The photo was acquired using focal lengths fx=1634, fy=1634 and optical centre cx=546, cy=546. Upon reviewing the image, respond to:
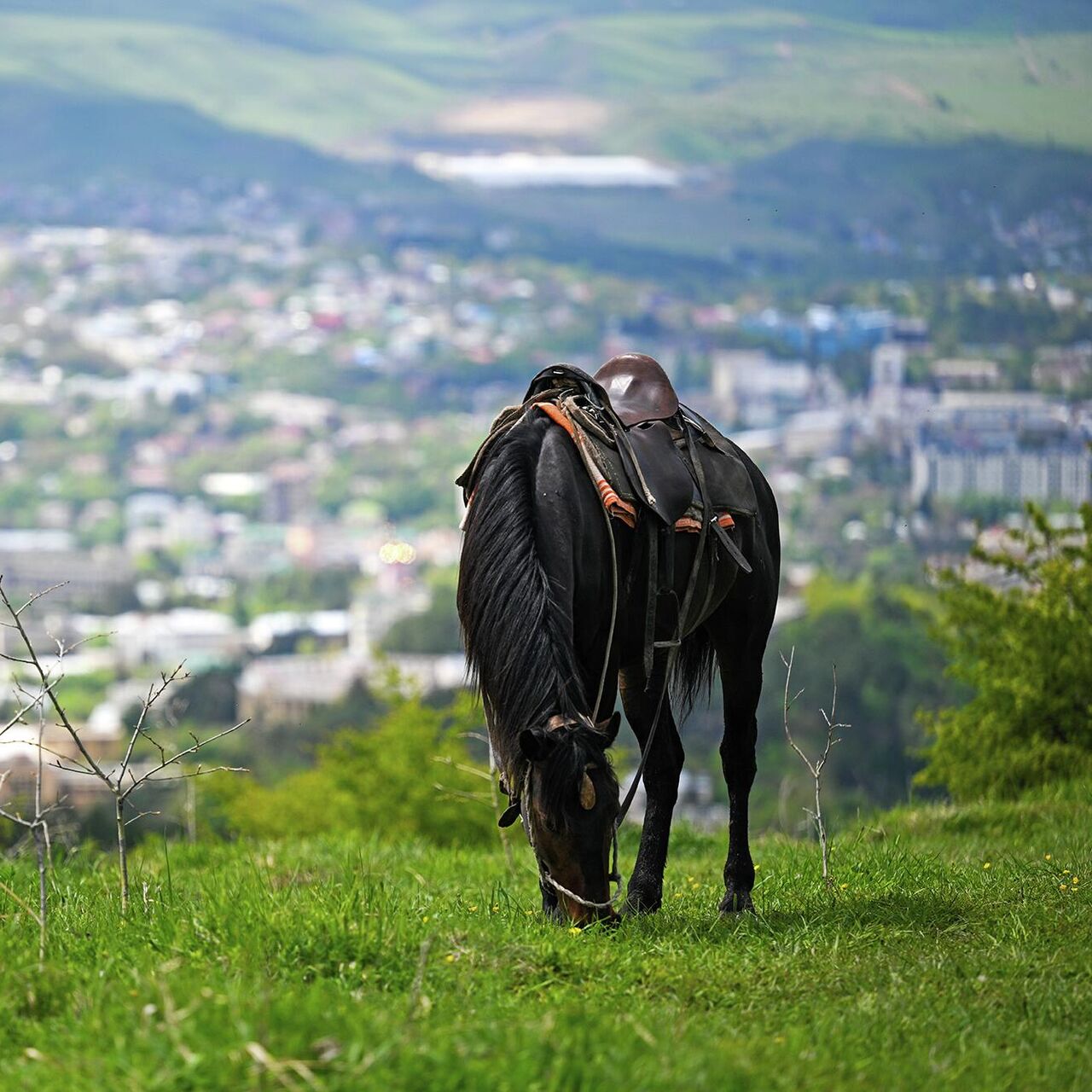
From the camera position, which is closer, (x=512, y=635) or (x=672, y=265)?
(x=512, y=635)

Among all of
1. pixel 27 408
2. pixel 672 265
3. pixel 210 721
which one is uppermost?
pixel 672 265

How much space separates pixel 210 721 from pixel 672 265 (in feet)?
348

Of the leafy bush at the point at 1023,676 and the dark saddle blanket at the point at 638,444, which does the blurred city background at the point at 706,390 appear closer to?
the leafy bush at the point at 1023,676

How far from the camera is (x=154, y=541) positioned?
15362cm

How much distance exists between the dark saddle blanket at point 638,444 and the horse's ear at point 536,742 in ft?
3.84

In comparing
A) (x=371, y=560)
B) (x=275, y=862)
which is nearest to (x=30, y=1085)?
(x=275, y=862)

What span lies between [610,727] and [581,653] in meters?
0.44

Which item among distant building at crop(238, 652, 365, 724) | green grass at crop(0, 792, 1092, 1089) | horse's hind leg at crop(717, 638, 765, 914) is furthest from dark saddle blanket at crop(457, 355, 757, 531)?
distant building at crop(238, 652, 365, 724)

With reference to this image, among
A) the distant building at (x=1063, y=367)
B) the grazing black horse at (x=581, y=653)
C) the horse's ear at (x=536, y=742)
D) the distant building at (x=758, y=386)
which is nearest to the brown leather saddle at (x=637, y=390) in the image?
the grazing black horse at (x=581, y=653)

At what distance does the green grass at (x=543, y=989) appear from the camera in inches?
152

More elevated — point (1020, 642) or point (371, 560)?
point (1020, 642)

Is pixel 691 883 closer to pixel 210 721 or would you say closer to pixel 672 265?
pixel 210 721

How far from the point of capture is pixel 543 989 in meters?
4.90

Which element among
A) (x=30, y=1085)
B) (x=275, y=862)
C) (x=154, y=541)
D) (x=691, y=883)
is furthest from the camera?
(x=154, y=541)
